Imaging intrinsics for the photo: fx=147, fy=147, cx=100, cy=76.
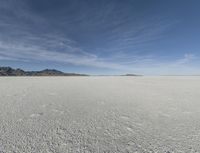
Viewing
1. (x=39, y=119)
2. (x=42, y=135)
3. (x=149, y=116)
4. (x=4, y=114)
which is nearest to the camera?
(x=42, y=135)

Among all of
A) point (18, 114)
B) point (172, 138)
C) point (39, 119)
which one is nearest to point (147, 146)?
point (172, 138)

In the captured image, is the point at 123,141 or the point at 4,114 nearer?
the point at 123,141

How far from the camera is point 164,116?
3055mm

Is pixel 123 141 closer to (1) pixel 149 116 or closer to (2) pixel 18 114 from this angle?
(1) pixel 149 116

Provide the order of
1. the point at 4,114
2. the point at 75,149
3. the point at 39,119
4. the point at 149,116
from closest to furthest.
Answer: the point at 75,149 → the point at 39,119 → the point at 4,114 → the point at 149,116

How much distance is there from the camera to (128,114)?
3.14 meters

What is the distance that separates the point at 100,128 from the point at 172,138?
1035 mm

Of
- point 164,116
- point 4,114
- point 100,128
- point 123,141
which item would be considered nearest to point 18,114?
point 4,114

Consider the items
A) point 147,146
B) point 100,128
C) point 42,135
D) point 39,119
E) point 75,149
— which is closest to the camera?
point 75,149

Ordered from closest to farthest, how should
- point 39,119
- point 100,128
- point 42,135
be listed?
point 42,135, point 100,128, point 39,119

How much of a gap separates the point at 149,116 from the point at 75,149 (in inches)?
74.1

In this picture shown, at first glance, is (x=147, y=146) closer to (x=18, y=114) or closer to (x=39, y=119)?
(x=39, y=119)

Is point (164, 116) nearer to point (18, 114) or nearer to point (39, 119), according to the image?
point (39, 119)

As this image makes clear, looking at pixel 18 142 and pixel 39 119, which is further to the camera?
pixel 39 119
